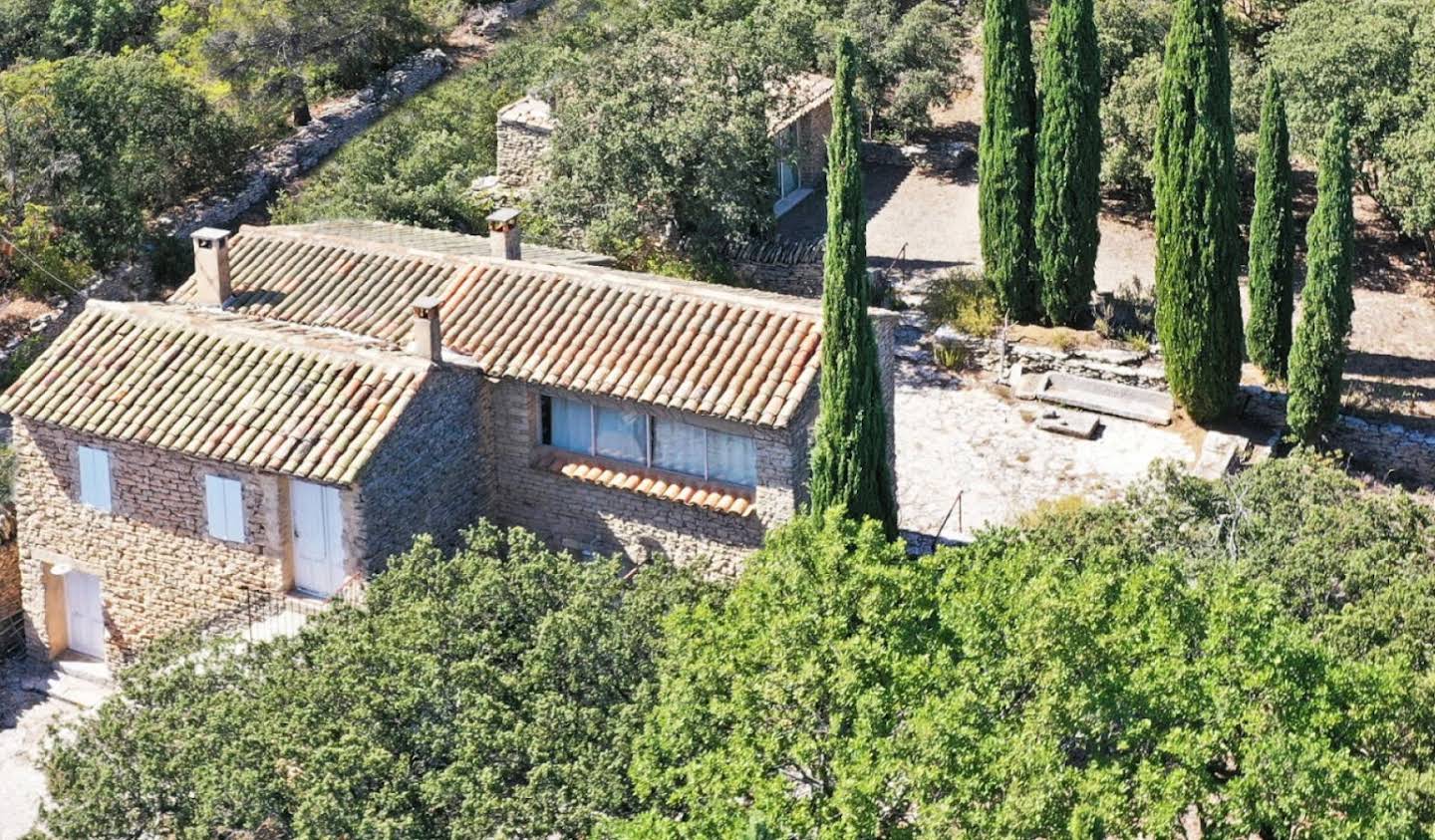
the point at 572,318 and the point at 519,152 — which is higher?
the point at 572,318

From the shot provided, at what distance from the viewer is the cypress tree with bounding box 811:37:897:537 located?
75.6 ft

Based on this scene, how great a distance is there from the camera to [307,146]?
151 feet

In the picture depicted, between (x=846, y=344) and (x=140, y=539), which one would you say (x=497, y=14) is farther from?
(x=846, y=344)

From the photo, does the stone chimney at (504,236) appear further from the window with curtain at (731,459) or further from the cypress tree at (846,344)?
the cypress tree at (846,344)

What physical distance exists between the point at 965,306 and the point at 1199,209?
6.02 metres

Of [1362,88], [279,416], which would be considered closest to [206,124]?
[279,416]

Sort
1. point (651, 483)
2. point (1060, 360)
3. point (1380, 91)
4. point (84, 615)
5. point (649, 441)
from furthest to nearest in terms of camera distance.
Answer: point (1380, 91)
point (1060, 360)
point (84, 615)
point (649, 441)
point (651, 483)

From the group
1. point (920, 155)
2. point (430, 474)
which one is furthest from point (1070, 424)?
point (920, 155)

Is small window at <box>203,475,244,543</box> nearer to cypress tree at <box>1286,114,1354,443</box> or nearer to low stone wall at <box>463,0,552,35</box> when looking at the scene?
cypress tree at <box>1286,114,1354,443</box>

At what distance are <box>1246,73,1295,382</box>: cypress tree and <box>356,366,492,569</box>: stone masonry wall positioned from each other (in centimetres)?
1581

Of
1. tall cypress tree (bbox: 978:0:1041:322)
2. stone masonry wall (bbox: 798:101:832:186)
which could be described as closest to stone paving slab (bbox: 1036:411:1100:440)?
tall cypress tree (bbox: 978:0:1041:322)

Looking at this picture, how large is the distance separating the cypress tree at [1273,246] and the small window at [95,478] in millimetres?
20678

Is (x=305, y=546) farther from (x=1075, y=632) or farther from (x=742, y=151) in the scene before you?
(x=742, y=151)

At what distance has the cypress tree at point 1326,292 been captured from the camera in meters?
31.3
